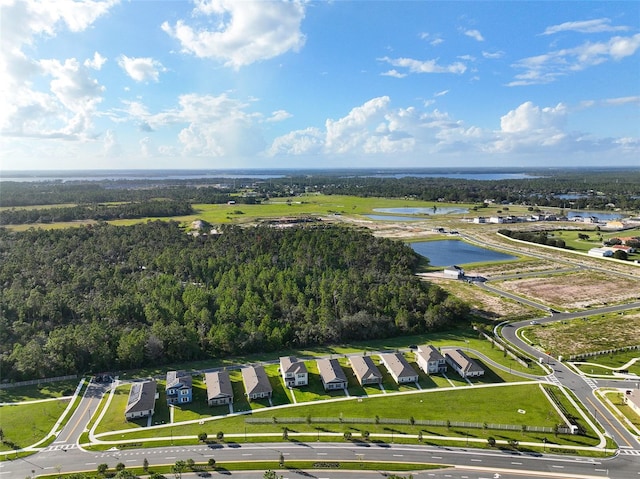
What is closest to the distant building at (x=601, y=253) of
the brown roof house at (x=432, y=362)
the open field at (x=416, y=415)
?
the open field at (x=416, y=415)

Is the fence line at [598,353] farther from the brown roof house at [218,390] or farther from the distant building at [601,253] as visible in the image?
the distant building at [601,253]

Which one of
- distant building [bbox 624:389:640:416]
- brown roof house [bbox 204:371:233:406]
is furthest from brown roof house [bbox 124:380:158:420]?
distant building [bbox 624:389:640:416]

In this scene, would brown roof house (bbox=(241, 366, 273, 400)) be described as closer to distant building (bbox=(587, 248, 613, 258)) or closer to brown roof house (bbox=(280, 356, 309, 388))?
brown roof house (bbox=(280, 356, 309, 388))

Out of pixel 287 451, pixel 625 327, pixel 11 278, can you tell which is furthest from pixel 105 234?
pixel 625 327

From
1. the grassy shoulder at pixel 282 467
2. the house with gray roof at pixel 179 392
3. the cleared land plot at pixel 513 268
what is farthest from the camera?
the cleared land plot at pixel 513 268

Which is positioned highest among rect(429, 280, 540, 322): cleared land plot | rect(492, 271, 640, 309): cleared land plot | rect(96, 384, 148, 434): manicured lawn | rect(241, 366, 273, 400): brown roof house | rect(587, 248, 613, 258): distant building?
rect(587, 248, 613, 258): distant building

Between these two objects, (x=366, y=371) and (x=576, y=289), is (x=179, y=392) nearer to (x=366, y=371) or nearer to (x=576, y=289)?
(x=366, y=371)
